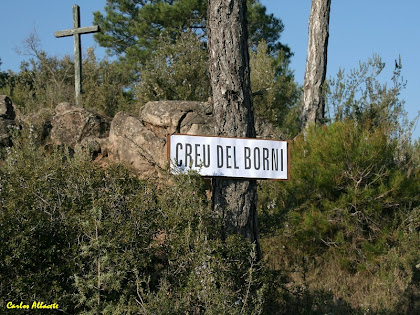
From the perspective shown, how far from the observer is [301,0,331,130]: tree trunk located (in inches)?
454

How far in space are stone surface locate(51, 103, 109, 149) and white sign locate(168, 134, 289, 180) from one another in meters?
5.82

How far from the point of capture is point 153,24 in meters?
20.5

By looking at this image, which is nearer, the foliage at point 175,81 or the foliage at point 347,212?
the foliage at point 347,212

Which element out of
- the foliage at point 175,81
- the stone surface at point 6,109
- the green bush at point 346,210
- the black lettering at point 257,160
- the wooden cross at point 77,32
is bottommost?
the green bush at point 346,210

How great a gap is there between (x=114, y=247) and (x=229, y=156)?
1.42 meters

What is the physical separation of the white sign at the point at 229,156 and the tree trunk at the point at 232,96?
15cm

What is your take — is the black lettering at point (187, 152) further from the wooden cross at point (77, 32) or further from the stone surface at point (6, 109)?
the wooden cross at point (77, 32)

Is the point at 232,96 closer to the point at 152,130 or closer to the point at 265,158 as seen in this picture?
the point at 265,158

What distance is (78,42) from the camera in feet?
45.2

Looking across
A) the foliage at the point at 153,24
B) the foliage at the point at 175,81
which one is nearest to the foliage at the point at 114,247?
the foliage at the point at 175,81

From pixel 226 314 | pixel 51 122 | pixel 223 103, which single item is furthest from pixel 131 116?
pixel 226 314

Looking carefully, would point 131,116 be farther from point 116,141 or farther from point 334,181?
point 334,181

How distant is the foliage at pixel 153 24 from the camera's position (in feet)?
63.7

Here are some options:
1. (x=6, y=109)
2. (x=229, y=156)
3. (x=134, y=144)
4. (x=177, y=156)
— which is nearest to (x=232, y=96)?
(x=229, y=156)
